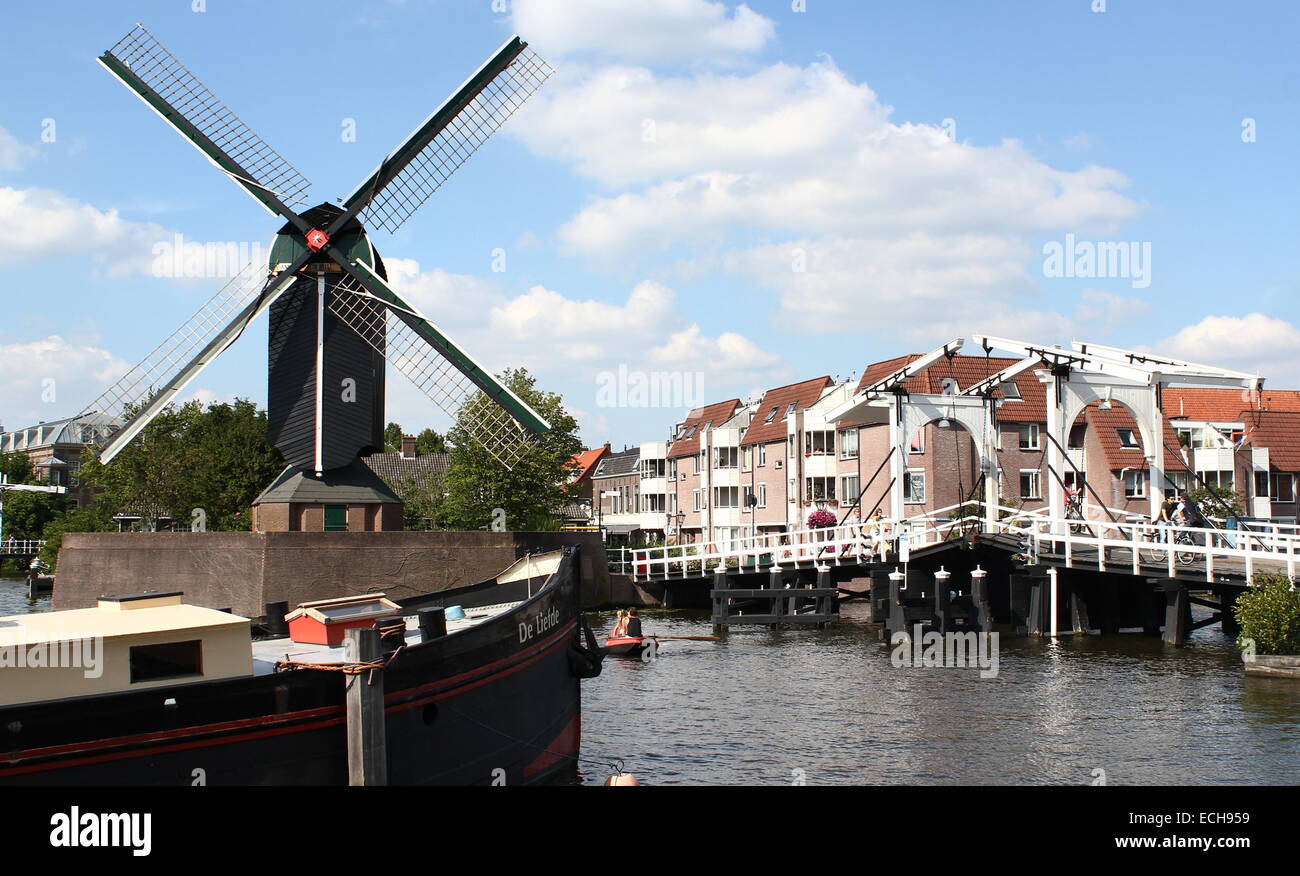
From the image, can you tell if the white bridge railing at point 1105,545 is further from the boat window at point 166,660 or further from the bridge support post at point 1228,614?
the boat window at point 166,660

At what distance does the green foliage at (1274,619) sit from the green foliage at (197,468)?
45881 millimetres

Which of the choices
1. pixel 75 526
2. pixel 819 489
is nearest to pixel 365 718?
pixel 819 489

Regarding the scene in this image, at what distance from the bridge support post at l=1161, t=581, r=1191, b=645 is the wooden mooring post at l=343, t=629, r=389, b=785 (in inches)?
983

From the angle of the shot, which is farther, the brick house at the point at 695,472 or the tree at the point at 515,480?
the brick house at the point at 695,472

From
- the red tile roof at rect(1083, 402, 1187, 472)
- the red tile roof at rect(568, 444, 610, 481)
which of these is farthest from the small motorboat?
the red tile roof at rect(568, 444, 610, 481)

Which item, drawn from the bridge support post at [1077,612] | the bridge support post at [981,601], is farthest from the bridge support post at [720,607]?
the bridge support post at [1077,612]

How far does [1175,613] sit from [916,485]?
2756 centimetres

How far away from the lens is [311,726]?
13.5 m

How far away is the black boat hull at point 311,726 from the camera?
11.8m

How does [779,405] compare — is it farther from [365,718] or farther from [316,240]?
[365,718]

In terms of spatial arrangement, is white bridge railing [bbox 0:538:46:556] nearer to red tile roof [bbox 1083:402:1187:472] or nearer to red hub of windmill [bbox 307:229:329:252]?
red hub of windmill [bbox 307:229:329:252]
